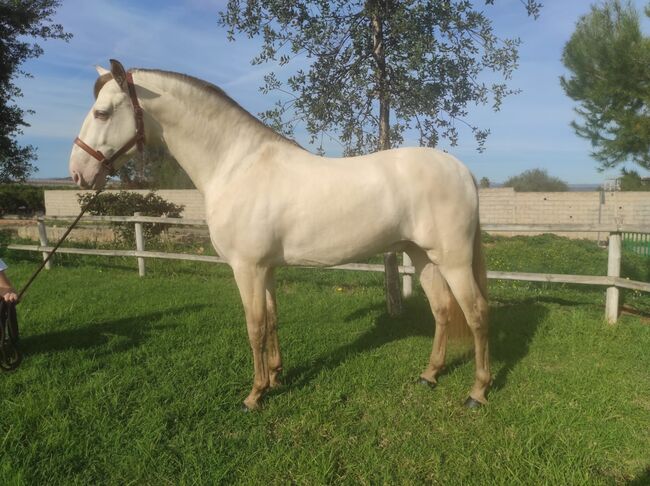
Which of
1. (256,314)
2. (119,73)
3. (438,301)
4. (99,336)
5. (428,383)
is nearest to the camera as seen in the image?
(119,73)

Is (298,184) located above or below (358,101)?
below

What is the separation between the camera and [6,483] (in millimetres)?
2139

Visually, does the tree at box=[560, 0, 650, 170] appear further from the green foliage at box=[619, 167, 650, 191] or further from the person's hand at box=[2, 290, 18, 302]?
the person's hand at box=[2, 290, 18, 302]

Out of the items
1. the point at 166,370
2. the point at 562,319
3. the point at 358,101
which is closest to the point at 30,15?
the point at 358,101

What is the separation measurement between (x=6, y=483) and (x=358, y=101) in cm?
413

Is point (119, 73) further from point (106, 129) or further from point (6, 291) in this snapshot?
point (6, 291)

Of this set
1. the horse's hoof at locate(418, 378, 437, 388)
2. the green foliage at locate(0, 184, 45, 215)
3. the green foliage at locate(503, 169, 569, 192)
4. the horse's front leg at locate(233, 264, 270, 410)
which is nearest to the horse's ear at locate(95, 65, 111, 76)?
the horse's front leg at locate(233, 264, 270, 410)

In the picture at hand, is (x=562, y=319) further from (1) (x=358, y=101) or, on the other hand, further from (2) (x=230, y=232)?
(2) (x=230, y=232)

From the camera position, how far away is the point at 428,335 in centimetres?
435

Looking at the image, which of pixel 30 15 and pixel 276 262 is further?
pixel 30 15

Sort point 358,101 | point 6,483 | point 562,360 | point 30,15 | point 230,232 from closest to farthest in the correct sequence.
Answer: point 6,483, point 230,232, point 562,360, point 358,101, point 30,15

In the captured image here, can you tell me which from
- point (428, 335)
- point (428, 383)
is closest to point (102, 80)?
point (428, 383)

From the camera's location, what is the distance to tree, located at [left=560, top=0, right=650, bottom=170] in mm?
12914

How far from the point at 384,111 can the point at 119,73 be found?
281cm
